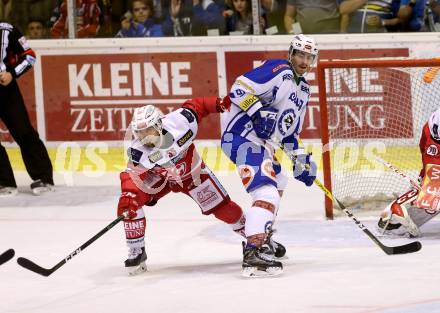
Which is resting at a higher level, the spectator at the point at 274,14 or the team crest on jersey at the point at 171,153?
the spectator at the point at 274,14

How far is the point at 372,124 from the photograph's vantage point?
27.8 feet

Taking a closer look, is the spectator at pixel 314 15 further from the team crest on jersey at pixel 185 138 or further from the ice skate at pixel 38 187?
the team crest on jersey at pixel 185 138

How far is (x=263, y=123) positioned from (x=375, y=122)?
7.16 feet

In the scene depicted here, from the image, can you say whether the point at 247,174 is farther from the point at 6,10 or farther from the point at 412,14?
the point at 6,10

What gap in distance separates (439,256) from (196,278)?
1230mm

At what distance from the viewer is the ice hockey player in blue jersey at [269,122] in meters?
6.23

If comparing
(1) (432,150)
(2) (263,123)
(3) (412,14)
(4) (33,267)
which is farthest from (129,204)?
(3) (412,14)

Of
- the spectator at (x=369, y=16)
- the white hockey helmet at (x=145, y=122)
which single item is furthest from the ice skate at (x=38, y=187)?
the white hockey helmet at (x=145, y=122)

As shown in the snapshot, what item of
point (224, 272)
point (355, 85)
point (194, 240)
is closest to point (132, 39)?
point (355, 85)

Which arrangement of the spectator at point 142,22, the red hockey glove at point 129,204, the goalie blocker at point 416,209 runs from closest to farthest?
the red hockey glove at point 129,204 < the goalie blocker at point 416,209 < the spectator at point 142,22

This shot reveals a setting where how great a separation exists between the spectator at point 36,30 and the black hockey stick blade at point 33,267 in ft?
13.5

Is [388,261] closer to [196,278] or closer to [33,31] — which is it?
[196,278]

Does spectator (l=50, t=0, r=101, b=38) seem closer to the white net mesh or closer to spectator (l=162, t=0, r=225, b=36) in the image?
spectator (l=162, t=0, r=225, b=36)

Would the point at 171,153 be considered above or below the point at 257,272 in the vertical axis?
above
